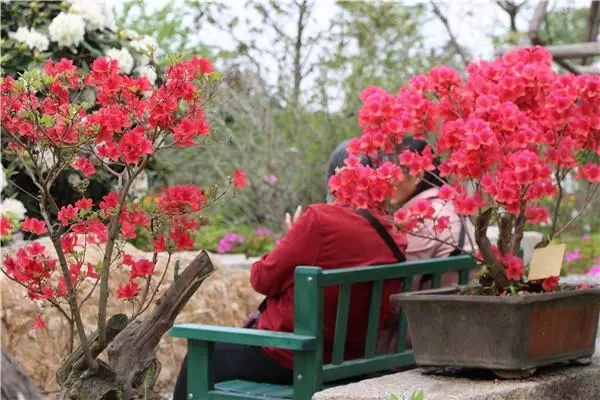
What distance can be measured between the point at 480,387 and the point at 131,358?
970mm

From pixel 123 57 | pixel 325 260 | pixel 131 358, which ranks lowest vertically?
pixel 131 358

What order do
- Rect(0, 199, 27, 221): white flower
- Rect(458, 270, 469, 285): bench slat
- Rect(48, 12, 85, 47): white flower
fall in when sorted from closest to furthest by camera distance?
1. Rect(458, 270, 469, 285): bench slat
2. Rect(0, 199, 27, 221): white flower
3. Rect(48, 12, 85, 47): white flower

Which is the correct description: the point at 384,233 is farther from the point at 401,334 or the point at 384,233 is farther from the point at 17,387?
the point at 17,387

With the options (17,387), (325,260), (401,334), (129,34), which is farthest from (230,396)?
(129,34)

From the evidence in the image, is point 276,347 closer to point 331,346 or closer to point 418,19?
point 331,346

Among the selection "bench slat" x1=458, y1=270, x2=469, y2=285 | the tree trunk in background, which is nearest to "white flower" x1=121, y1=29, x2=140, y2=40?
"bench slat" x1=458, y1=270, x2=469, y2=285

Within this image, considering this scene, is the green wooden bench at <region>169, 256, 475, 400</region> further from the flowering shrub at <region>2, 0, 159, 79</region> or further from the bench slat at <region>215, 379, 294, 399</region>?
the flowering shrub at <region>2, 0, 159, 79</region>

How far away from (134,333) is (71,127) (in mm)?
576

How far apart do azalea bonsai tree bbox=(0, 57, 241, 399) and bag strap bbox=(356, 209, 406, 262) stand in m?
0.71

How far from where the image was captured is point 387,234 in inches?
154

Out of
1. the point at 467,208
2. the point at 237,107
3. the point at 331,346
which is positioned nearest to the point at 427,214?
the point at 467,208

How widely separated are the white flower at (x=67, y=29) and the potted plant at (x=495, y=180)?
9.44 ft

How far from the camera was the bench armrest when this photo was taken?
140 inches

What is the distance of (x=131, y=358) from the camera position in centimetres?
318
